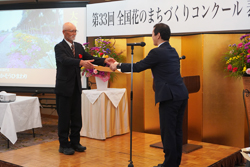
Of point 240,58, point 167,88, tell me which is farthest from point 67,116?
point 240,58

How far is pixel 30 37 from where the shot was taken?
5.82m

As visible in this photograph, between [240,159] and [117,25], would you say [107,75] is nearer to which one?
[117,25]

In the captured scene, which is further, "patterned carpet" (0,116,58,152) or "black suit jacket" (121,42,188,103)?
"patterned carpet" (0,116,58,152)

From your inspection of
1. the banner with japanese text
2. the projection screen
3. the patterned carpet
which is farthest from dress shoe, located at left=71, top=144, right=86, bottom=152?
the banner with japanese text

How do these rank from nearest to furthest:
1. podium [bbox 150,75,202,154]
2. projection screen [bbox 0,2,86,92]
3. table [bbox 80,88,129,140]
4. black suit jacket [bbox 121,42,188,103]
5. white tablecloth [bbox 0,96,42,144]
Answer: black suit jacket [bbox 121,42,188,103], podium [bbox 150,75,202,154], white tablecloth [bbox 0,96,42,144], table [bbox 80,88,129,140], projection screen [bbox 0,2,86,92]

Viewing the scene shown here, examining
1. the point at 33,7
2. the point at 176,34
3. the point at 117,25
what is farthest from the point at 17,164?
the point at 33,7

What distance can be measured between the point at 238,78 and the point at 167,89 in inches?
75.1

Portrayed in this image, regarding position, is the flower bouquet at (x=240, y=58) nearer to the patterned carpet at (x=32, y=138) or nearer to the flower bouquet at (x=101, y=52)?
the flower bouquet at (x=101, y=52)

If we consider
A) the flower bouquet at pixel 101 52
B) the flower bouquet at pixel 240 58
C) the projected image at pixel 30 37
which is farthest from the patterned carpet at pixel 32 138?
the flower bouquet at pixel 240 58

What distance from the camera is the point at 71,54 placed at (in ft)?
12.4

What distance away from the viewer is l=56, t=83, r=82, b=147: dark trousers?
12.3 feet

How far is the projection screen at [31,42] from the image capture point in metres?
5.62

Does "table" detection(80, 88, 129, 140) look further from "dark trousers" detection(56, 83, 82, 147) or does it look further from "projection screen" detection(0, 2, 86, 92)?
"projection screen" detection(0, 2, 86, 92)

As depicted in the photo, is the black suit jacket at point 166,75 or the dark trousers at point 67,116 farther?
the dark trousers at point 67,116
